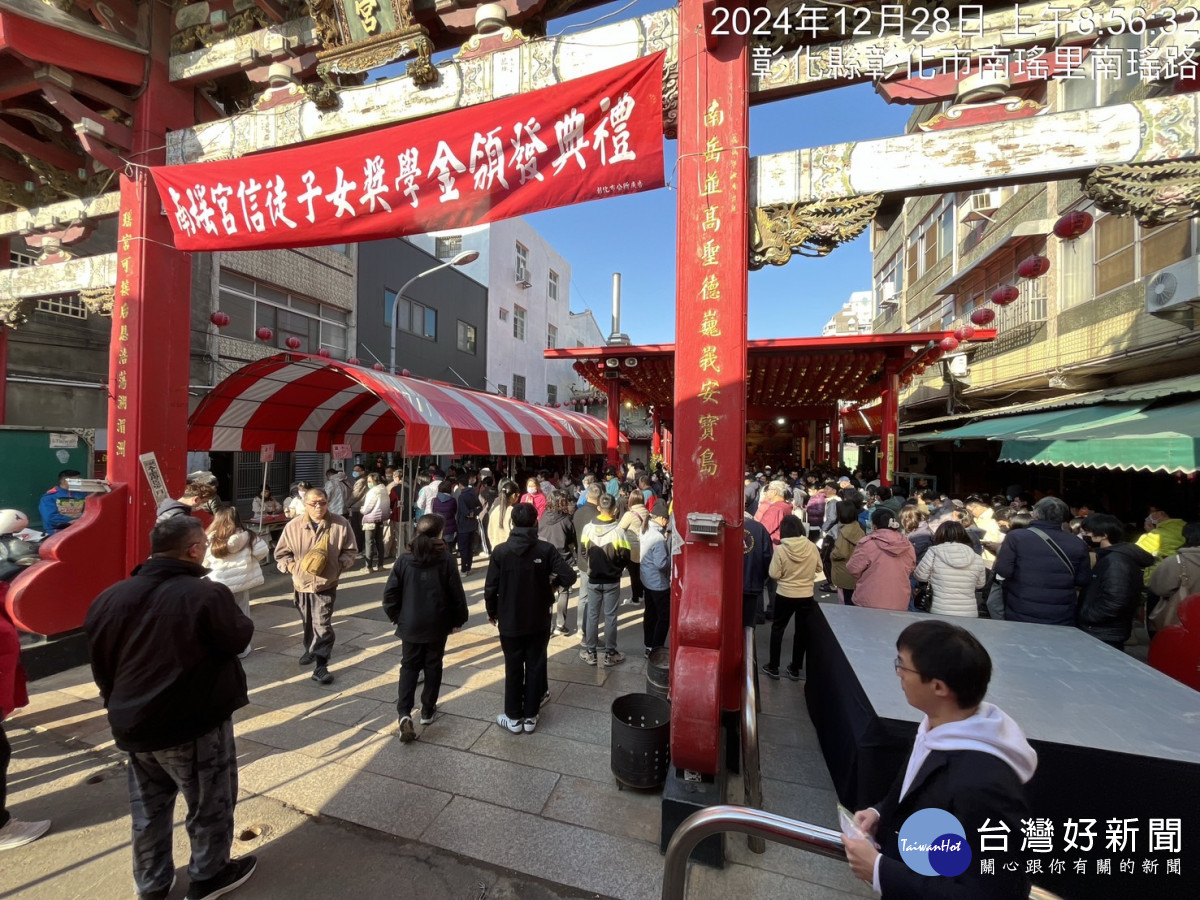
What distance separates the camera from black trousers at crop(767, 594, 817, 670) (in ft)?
16.1

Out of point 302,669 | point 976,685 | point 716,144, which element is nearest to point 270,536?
point 302,669

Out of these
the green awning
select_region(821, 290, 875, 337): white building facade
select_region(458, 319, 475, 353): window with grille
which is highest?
select_region(821, 290, 875, 337): white building facade

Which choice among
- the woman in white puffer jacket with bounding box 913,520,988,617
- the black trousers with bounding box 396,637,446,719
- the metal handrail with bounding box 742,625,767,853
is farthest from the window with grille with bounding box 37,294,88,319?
the woman in white puffer jacket with bounding box 913,520,988,617

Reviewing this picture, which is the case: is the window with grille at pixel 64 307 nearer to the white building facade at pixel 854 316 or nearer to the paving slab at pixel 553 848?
the paving slab at pixel 553 848

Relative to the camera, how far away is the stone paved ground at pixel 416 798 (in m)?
2.59

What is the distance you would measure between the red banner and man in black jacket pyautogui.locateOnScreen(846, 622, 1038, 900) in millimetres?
3409

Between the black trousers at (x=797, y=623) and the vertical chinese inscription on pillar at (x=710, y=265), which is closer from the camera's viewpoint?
the vertical chinese inscription on pillar at (x=710, y=265)

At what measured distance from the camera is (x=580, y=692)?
15.3 feet

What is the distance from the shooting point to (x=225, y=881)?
8.04ft

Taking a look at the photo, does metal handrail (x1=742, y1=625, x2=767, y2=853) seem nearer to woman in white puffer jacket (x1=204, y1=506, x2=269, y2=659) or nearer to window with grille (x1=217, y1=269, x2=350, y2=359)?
woman in white puffer jacket (x1=204, y1=506, x2=269, y2=659)

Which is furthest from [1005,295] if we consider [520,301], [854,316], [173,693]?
[854,316]

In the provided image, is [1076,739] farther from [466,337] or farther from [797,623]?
[466,337]

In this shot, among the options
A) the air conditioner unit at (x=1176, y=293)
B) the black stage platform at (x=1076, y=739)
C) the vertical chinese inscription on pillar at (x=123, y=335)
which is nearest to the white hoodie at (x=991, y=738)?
the black stage platform at (x=1076, y=739)

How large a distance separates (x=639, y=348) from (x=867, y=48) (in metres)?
7.11
